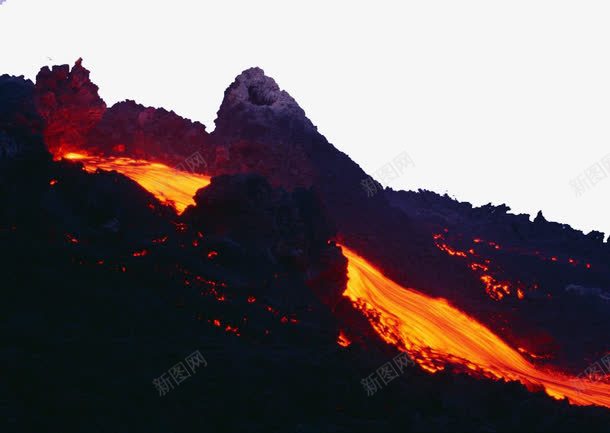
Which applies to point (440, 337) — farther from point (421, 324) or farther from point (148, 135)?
point (148, 135)

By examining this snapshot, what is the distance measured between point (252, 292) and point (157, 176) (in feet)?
36.3

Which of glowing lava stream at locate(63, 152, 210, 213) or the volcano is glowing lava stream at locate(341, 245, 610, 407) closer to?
the volcano

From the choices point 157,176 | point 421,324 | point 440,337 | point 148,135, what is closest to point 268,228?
point 157,176

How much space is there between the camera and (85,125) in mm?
27281

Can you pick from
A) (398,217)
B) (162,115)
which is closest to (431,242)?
(398,217)

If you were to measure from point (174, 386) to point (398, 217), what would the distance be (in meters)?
26.0

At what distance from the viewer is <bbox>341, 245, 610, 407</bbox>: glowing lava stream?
797 inches

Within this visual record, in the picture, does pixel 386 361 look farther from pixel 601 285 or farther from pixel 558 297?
pixel 601 285

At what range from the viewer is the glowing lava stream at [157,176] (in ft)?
72.3

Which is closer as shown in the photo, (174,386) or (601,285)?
(174,386)

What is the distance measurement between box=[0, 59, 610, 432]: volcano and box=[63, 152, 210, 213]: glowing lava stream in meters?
0.16

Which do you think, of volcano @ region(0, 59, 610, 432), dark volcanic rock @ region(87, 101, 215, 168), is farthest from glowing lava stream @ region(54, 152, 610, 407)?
dark volcanic rock @ region(87, 101, 215, 168)

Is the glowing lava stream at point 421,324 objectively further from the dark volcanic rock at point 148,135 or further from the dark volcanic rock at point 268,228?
the dark volcanic rock at point 268,228

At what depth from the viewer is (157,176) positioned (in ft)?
81.0
